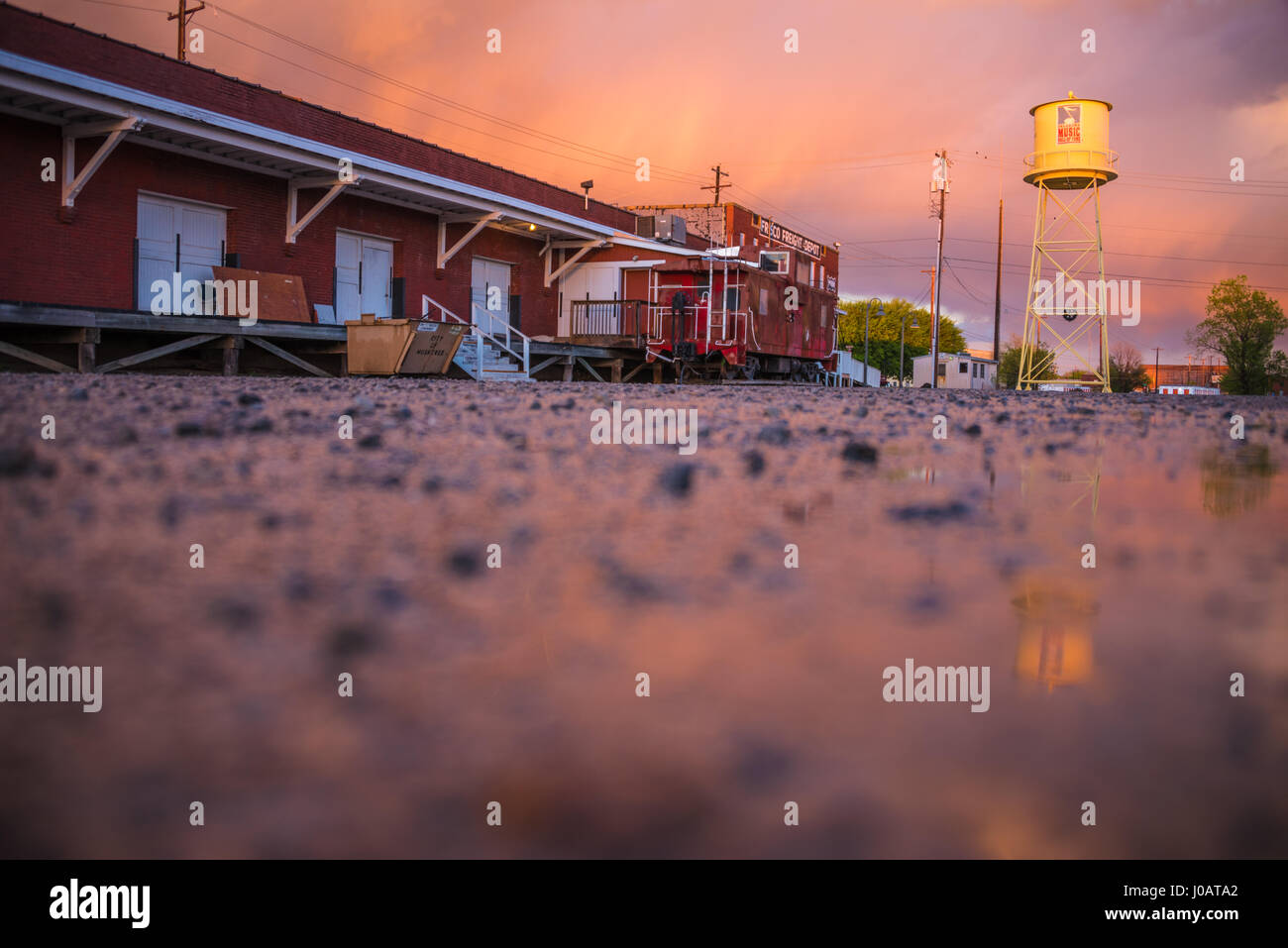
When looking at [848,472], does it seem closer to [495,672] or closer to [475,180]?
[495,672]

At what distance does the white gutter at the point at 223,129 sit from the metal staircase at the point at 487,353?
2.67 metres

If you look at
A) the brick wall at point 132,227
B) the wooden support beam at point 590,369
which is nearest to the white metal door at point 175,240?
the brick wall at point 132,227

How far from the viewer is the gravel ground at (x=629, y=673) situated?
0.73m

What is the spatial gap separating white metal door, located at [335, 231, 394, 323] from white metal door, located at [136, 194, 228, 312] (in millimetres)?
2999

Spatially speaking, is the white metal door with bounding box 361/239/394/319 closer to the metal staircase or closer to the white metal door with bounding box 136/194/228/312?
the metal staircase

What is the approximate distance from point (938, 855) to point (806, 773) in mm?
128

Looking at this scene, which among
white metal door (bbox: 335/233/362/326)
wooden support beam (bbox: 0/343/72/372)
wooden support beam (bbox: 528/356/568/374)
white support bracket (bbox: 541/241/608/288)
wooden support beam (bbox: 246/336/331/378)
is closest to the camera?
wooden support beam (bbox: 0/343/72/372)

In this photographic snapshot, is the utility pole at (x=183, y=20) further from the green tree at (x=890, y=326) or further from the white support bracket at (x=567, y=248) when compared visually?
the green tree at (x=890, y=326)

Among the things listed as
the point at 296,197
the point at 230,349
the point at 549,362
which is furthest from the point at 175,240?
the point at 549,362

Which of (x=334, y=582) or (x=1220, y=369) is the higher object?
(x=1220, y=369)

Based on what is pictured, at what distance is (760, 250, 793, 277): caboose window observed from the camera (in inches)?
1006

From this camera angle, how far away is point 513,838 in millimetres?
706

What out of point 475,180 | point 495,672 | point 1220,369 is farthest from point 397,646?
point 1220,369

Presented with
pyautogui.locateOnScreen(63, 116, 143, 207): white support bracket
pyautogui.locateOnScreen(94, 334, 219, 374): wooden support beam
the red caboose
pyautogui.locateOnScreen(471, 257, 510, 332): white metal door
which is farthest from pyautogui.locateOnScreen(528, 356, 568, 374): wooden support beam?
pyautogui.locateOnScreen(63, 116, 143, 207): white support bracket
